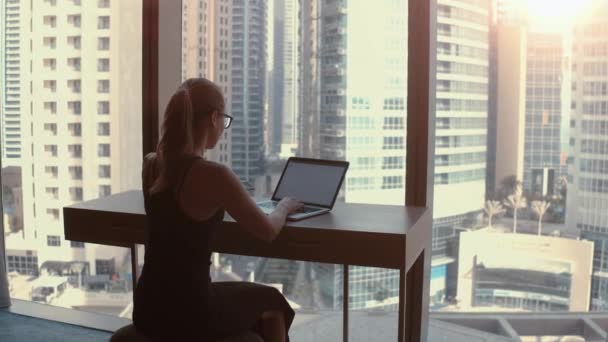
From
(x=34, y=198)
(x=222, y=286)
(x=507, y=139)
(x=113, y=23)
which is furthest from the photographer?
(x=34, y=198)

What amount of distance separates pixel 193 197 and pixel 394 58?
1.40m

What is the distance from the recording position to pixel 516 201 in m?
2.82

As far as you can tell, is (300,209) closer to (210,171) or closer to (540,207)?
(210,171)

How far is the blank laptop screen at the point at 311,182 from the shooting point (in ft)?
7.57

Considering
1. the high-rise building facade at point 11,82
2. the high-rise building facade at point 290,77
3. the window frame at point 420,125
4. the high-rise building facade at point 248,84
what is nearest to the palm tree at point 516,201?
the window frame at point 420,125

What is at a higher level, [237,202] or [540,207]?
[237,202]

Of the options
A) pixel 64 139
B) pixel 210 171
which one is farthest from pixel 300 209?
pixel 64 139

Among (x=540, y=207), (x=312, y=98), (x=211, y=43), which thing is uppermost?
(x=211, y=43)

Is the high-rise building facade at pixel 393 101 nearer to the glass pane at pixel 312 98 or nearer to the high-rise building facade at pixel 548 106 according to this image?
the glass pane at pixel 312 98

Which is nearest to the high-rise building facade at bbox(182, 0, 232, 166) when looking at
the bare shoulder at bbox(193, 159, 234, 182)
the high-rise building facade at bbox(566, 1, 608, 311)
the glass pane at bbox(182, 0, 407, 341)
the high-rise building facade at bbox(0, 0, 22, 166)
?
the glass pane at bbox(182, 0, 407, 341)

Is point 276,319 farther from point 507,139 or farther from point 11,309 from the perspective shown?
point 11,309

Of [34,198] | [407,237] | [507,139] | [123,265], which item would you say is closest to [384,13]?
[507,139]

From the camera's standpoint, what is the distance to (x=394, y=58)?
2.83m

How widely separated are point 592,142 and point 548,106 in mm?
235
